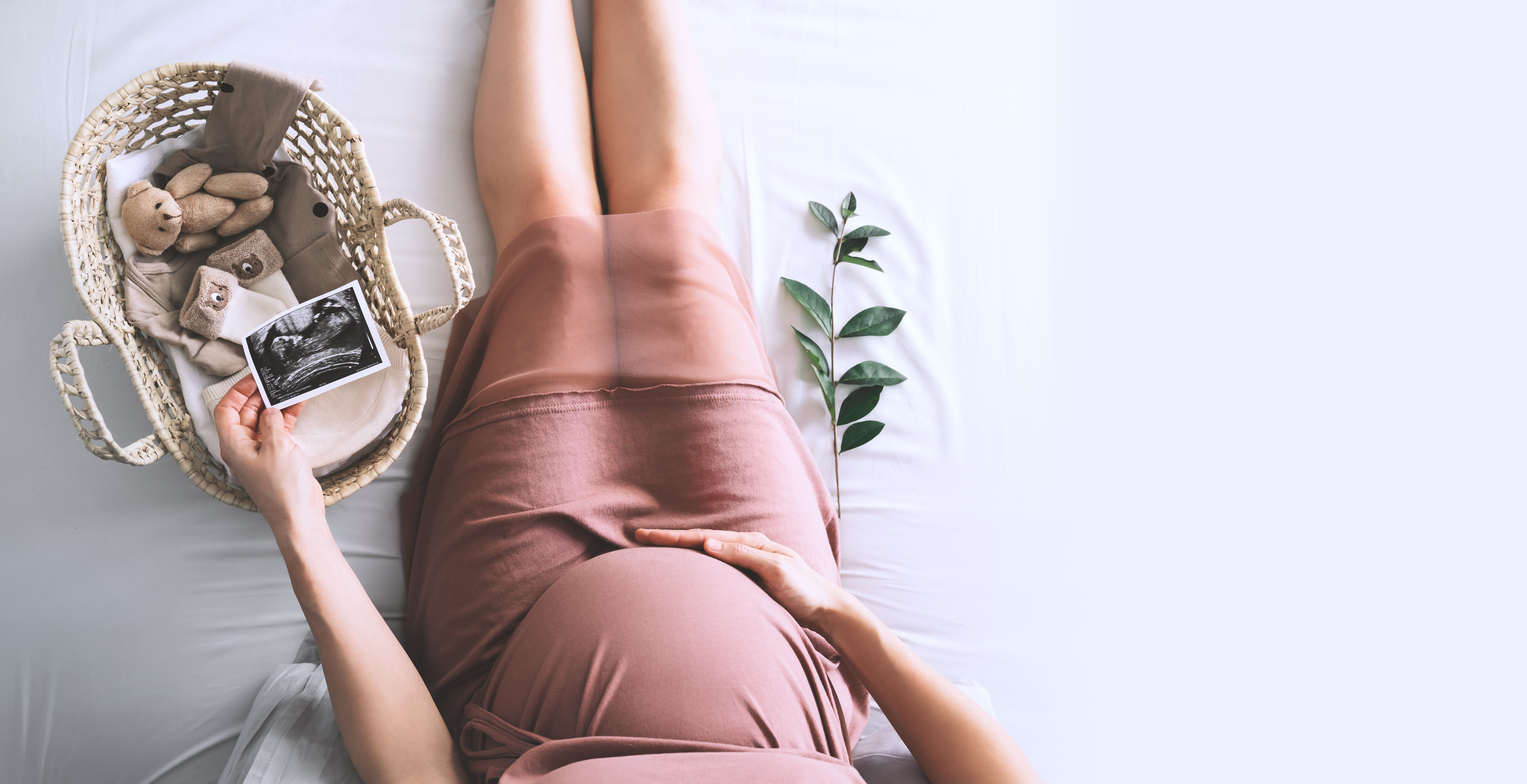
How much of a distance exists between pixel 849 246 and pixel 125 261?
0.98m

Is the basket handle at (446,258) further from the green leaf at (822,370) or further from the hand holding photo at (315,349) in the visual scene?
the green leaf at (822,370)

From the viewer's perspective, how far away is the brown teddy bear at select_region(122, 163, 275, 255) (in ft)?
3.07

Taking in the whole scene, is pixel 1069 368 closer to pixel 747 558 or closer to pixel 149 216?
pixel 747 558

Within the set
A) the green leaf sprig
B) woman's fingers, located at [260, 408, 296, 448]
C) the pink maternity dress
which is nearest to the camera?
the pink maternity dress

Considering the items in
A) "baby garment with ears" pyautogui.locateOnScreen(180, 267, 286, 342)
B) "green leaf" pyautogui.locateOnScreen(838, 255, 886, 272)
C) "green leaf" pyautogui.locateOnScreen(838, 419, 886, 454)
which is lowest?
"green leaf" pyautogui.locateOnScreen(838, 419, 886, 454)

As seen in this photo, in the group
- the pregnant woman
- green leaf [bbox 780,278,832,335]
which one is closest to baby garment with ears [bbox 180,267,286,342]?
the pregnant woman

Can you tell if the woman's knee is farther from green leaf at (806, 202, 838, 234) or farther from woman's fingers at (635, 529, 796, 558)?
woman's fingers at (635, 529, 796, 558)

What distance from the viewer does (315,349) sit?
949 mm

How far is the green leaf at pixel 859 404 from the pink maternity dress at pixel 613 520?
143mm

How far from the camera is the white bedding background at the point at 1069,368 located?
3.21 feet

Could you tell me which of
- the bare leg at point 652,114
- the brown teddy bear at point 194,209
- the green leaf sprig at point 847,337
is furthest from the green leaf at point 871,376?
the brown teddy bear at point 194,209

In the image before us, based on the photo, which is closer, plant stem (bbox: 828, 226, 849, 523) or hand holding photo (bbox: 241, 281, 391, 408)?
hand holding photo (bbox: 241, 281, 391, 408)

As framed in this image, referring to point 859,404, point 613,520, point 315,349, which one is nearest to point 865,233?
point 859,404

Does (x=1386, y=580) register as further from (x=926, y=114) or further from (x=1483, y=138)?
(x=926, y=114)
